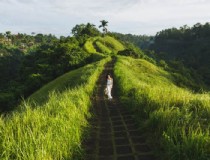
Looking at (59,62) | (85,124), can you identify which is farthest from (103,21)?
(85,124)

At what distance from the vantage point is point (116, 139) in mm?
9445

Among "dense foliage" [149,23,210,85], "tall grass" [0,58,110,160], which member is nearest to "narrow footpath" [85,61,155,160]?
"tall grass" [0,58,110,160]

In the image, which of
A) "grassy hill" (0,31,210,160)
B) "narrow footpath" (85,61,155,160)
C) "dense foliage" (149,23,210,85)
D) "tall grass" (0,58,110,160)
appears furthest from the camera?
"dense foliage" (149,23,210,85)

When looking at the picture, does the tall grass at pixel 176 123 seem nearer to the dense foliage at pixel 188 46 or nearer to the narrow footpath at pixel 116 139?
the narrow footpath at pixel 116 139

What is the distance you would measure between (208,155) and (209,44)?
125 metres

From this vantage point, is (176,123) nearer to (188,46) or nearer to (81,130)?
(81,130)

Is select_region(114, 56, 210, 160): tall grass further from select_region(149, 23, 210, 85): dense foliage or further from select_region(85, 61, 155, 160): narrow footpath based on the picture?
select_region(149, 23, 210, 85): dense foliage

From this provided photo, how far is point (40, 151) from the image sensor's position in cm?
616

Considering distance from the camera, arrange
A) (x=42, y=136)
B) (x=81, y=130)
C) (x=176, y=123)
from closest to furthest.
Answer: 1. (x=42, y=136)
2. (x=176, y=123)
3. (x=81, y=130)

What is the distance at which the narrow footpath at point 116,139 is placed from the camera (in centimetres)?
815

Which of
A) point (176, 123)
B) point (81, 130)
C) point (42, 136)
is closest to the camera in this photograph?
point (42, 136)

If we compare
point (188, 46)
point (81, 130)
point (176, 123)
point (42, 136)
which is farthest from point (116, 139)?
point (188, 46)

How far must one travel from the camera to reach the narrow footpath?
8.15 m

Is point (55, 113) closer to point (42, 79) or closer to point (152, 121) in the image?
point (152, 121)
